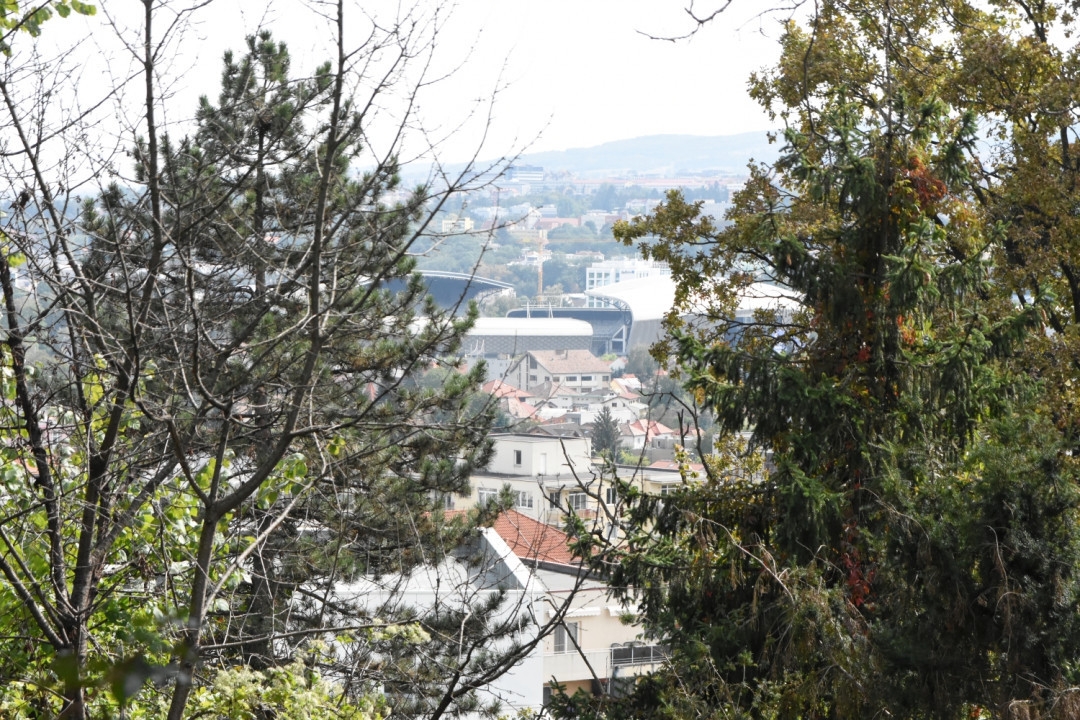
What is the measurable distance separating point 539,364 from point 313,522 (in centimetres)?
6189

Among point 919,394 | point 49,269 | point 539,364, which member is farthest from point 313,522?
point 539,364

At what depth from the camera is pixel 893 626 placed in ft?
15.0

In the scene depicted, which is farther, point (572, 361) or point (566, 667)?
point (572, 361)

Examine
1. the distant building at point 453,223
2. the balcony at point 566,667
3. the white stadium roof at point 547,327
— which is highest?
the distant building at point 453,223

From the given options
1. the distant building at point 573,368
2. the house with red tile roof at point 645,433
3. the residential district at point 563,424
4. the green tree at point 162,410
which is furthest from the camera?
the distant building at point 573,368

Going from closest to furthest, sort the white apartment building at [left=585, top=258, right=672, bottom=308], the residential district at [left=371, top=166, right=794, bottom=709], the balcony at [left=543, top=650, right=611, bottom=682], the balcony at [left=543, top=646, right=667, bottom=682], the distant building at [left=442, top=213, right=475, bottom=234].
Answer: the distant building at [left=442, top=213, right=475, bottom=234] < the residential district at [left=371, top=166, right=794, bottom=709] < the balcony at [left=543, top=646, right=667, bottom=682] < the balcony at [left=543, top=650, right=611, bottom=682] < the white apartment building at [left=585, top=258, right=672, bottom=308]

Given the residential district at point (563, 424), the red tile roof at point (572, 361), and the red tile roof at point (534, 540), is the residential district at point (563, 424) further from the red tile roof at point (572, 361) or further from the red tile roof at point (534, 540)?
the red tile roof at point (572, 361)

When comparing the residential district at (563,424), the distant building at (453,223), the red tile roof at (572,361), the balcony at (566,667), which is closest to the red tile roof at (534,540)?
the residential district at (563,424)

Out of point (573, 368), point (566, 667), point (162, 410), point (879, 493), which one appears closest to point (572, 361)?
point (573, 368)

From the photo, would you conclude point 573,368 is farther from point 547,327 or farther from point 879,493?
point 879,493

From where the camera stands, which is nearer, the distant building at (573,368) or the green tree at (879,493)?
the green tree at (879,493)

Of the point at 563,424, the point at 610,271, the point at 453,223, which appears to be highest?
the point at 453,223

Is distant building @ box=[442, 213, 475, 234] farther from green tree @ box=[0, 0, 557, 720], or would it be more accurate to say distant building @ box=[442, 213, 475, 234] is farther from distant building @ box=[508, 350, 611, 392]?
distant building @ box=[508, 350, 611, 392]

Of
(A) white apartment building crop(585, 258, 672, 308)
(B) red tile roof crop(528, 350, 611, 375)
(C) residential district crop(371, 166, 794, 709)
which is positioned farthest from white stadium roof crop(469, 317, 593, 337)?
(A) white apartment building crop(585, 258, 672, 308)
